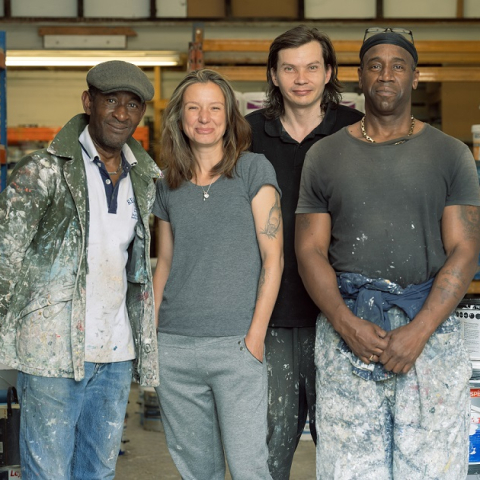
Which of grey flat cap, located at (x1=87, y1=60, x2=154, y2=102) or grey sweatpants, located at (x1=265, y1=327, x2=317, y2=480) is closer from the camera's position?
grey flat cap, located at (x1=87, y1=60, x2=154, y2=102)

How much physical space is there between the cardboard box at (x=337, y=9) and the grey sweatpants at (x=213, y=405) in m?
6.62

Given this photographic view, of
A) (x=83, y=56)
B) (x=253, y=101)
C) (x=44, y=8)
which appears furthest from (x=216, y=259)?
(x=44, y=8)

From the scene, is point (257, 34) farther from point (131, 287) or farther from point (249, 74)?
point (131, 287)

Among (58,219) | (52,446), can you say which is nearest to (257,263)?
(58,219)

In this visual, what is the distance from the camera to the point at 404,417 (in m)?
3.07

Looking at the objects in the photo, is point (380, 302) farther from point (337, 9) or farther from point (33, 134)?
point (33, 134)

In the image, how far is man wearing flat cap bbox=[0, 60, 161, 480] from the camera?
2.99 metres

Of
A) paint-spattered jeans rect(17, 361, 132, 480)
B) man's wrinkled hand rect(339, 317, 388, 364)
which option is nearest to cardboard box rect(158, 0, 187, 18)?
paint-spattered jeans rect(17, 361, 132, 480)

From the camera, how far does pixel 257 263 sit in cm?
328

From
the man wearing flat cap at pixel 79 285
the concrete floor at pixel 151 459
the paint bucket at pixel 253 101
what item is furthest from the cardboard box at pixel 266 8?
the man wearing flat cap at pixel 79 285

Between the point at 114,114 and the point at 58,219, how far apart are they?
45 centimetres

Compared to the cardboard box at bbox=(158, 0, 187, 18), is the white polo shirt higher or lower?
lower

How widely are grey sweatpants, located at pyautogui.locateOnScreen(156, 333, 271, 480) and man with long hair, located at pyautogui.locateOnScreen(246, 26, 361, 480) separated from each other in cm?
29

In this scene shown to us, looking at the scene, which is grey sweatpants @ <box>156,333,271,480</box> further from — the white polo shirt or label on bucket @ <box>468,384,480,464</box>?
label on bucket @ <box>468,384,480,464</box>
